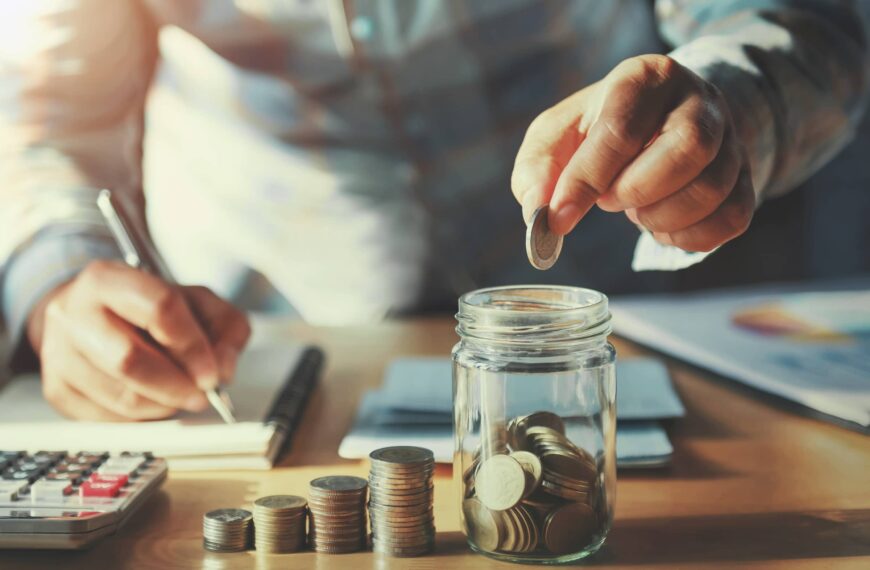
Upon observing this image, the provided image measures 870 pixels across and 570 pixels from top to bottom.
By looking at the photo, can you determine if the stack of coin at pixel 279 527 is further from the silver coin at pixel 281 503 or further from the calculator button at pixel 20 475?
the calculator button at pixel 20 475

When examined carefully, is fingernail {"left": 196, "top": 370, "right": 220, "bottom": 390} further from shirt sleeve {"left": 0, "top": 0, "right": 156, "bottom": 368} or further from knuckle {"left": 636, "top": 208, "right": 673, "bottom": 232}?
knuckle {"left": 636, "top": 208, "right": 673, "bottom": 232}

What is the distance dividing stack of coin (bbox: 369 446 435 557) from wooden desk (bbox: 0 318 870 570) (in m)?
0.01

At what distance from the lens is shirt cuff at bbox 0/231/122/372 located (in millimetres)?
1028

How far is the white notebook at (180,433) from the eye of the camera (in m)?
0.76

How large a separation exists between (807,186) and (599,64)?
700mm

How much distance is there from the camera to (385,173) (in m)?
1.48

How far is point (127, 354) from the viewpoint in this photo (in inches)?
32.0

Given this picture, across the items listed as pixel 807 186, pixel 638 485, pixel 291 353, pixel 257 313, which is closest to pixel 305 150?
pixel 257 313

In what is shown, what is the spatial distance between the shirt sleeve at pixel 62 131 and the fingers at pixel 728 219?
649mm

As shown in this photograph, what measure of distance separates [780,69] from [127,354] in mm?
682

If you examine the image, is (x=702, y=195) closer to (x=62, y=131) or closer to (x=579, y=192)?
(x=579, y=192)

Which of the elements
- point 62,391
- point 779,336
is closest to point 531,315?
point 62,391

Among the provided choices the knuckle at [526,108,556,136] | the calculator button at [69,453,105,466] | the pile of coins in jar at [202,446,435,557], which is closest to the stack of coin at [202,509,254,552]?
the pile of coins in jar at [202,446,435,557]

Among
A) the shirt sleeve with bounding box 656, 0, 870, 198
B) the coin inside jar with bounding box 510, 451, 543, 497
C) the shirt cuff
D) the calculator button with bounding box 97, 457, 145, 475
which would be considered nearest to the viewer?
the coin inside jar with bounding box 510, 451, 543, 497
